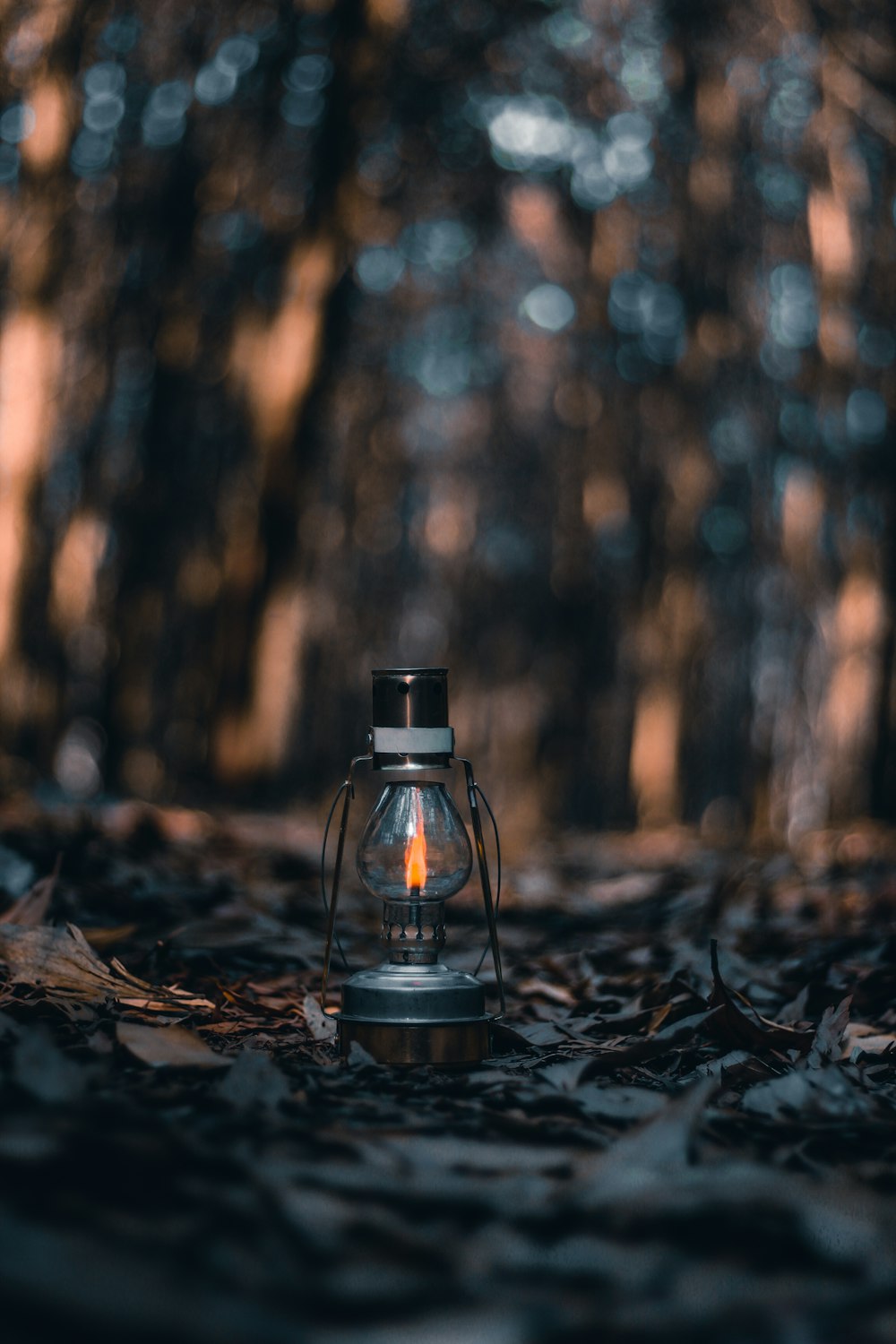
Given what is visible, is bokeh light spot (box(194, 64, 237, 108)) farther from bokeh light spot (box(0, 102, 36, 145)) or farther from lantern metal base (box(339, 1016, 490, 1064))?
lantern metal base (box(339, 1016, 490, 1064))

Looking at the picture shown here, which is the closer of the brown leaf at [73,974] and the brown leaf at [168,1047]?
the brown leaf at [168,1047]

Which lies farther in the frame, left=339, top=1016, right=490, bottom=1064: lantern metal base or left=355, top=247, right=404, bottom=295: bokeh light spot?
left=355, top=247, right=404, bottom=295: bokeh light spot

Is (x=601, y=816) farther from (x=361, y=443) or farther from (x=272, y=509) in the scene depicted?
(x=272, y=509)

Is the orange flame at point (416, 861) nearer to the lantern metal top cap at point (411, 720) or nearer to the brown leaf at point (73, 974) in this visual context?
the lantern metal top cap at point (411, 720)


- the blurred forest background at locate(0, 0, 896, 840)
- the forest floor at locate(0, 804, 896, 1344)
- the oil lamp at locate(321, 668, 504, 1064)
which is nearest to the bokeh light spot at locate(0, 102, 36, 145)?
the blurred forest background at locate(0, 0, 896, 840)

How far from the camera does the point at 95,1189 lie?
5.70 ft

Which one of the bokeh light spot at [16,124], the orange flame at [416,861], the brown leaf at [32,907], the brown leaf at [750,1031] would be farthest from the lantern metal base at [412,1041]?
the bokeh light spot at [16,124]

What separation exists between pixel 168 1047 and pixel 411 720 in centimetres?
90

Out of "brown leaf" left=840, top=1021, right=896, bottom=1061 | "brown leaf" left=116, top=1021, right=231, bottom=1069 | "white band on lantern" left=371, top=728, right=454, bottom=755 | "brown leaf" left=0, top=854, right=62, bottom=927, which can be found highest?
"white band on lantern" left=371, top=728, right=454, bottom=755

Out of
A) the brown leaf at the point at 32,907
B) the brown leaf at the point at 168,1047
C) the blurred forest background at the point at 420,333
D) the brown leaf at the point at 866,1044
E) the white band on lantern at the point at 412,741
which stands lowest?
the brown leaf at the point at 866,1044

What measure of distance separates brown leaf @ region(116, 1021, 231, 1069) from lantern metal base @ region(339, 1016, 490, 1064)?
1.12 ft

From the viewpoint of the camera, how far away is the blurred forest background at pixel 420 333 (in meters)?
10.6

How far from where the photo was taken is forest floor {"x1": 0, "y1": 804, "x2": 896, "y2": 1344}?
5.09 ft

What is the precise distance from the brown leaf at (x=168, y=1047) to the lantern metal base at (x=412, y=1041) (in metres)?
0.34
